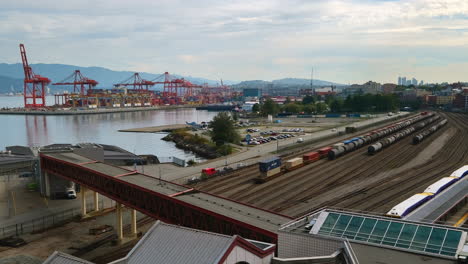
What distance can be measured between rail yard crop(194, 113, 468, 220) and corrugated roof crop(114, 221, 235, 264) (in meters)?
11.7

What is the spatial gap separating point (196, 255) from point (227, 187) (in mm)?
16901

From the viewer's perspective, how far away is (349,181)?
26.0 metres

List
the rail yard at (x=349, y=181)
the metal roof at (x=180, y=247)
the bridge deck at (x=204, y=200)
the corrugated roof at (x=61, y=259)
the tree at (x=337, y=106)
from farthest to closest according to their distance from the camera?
1. the tree at (x=337, y=106)
2. the rail yard at (x=349, y=181)
3. the bridge deck at (x=204, y=200)
4. the corrugated roof at (x=61, y=259)
5. the metal roof at (x=180, y=247)

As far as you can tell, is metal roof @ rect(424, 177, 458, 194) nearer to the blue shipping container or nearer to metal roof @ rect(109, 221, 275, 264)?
the blue shipping container

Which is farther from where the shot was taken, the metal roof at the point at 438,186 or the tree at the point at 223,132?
the tree at the point at 223,132

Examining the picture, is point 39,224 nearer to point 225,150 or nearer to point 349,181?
point 349,181

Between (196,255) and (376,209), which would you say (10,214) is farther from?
(376,209)

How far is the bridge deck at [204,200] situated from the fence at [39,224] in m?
3.51

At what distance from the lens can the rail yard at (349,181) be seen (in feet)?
70.4

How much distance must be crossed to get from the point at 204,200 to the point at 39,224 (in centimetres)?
1213

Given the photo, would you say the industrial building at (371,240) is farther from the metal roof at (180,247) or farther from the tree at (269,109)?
the tree at (269,109)

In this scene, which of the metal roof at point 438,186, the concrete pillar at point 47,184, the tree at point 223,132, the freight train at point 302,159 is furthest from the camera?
the tree at point 223,132

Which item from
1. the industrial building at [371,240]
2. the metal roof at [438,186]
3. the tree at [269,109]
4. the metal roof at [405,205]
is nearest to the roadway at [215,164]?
the metal roof at [405,205]

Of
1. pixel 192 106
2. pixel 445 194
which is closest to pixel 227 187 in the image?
pixel 445 194
